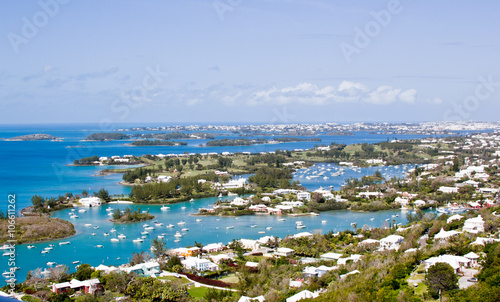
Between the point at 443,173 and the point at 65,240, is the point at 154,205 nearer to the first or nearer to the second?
the point at 65,240

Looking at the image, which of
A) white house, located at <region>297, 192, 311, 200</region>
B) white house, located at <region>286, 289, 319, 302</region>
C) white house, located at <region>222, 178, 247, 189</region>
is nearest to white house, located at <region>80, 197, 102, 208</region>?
white house, located at <region>222, 178, 247, 189</region>

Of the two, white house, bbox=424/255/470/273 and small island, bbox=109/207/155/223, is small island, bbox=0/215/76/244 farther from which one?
white house, bbox=424/255/470/273

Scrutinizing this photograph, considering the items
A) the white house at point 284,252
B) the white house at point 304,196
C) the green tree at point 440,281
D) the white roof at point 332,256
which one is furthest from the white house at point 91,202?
the green tree at point 440,281

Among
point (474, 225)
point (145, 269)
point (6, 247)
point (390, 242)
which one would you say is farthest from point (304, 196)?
point (6, 247)

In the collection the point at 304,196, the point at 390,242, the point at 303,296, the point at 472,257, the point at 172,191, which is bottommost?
the point at 304,196

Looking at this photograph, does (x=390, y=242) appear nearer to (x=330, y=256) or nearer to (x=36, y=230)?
(x=330, y=256)

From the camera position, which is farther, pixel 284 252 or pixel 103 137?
pixel 103 137

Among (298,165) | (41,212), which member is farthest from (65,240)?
(298,165)
